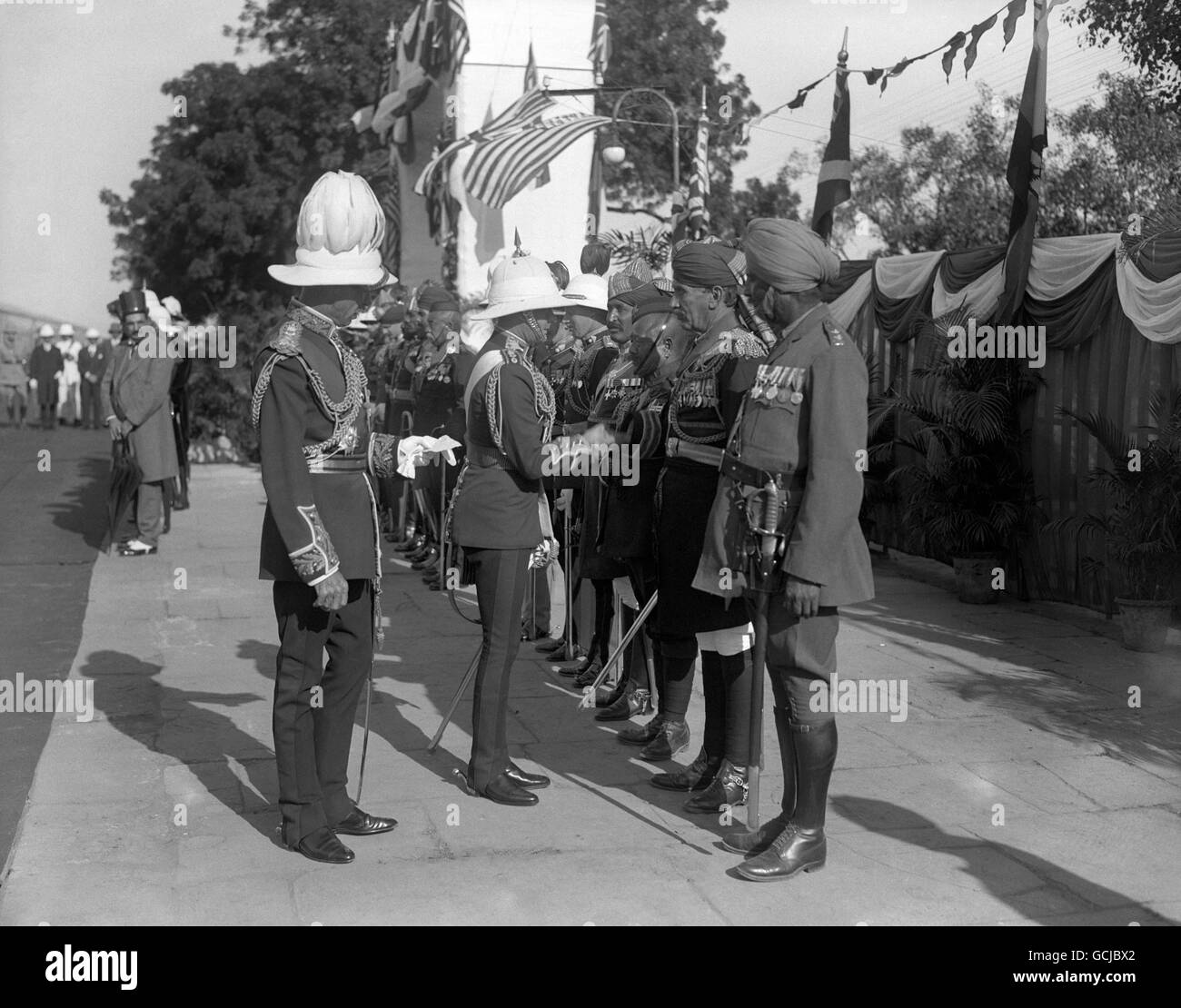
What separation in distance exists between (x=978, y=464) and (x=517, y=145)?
32.1ft

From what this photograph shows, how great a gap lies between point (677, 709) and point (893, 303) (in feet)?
21.7

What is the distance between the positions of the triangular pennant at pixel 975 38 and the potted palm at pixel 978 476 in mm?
2021

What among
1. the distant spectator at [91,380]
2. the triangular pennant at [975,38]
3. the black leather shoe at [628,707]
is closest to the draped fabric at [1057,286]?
the triangular pennant at [975,38]

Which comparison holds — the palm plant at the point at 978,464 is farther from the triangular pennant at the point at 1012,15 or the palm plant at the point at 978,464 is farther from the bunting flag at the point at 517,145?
the bunting flag at the point at 517,145

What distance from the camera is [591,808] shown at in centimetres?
539

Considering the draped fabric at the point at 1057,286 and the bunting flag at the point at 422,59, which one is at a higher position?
the bunting flag at the point at 422,59

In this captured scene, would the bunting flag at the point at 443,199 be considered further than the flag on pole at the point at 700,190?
Yes

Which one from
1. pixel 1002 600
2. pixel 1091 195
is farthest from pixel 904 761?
pixel 1091 195

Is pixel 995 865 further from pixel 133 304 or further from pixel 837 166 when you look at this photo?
pixel 133 304

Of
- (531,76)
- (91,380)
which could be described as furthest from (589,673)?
(91,380)

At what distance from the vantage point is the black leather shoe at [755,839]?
480 cm

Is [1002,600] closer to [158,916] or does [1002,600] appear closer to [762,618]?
[762,618]

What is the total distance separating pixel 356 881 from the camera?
4.62m
